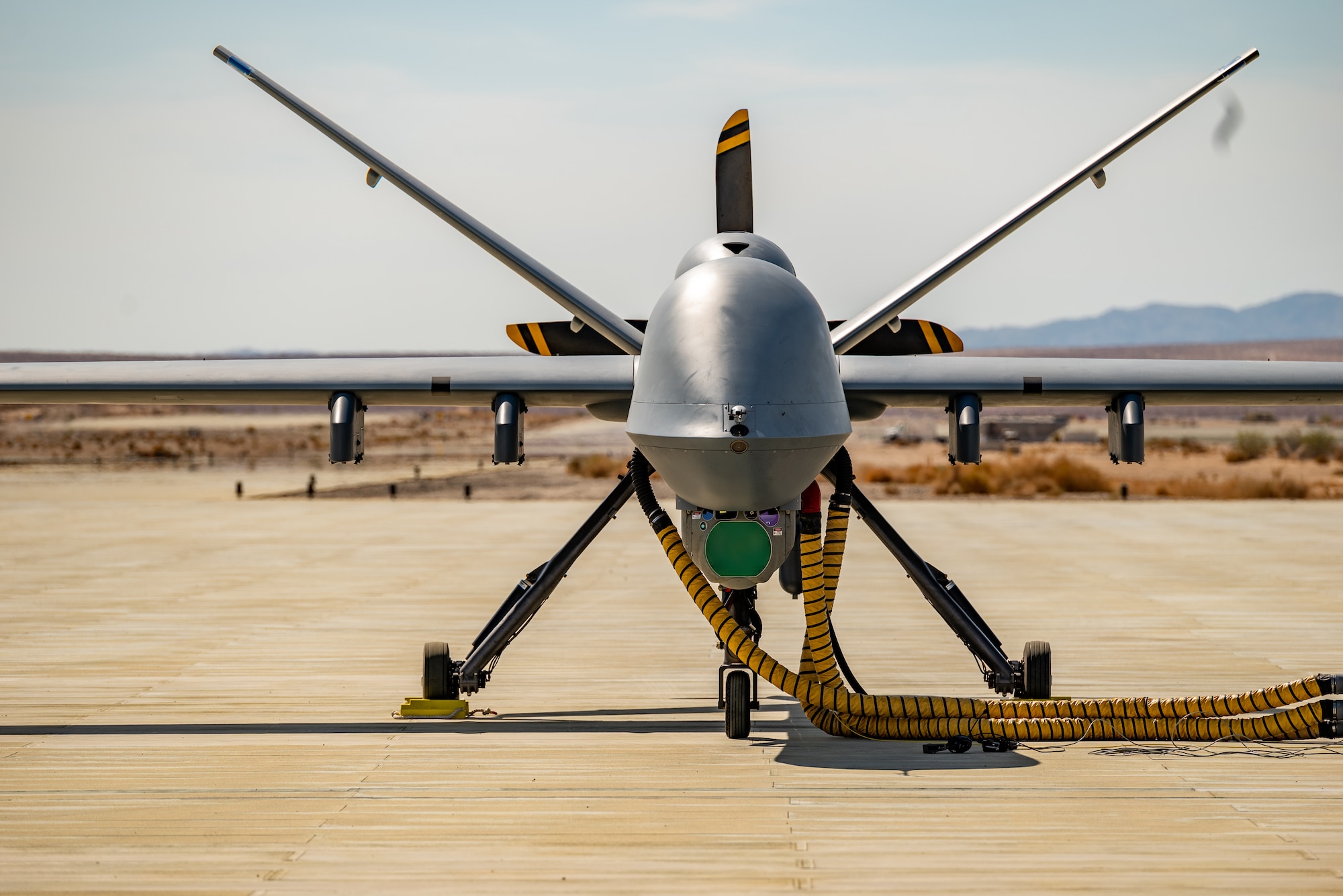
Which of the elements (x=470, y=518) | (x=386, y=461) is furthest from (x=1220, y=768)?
(x=386, y=461)

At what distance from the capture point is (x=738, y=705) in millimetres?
10086

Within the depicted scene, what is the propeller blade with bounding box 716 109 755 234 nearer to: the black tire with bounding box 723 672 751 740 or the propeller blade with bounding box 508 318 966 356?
the propeller blade with bounding box 508 318 966 356

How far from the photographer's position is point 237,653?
1441 cm

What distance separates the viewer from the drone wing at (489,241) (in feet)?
32.6

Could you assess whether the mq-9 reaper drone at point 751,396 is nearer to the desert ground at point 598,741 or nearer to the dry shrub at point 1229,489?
the desert ground at point 598,741

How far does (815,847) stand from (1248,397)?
6.44 m

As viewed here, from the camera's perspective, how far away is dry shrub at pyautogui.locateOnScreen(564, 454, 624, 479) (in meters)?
61.0

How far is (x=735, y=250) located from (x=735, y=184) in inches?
43.7

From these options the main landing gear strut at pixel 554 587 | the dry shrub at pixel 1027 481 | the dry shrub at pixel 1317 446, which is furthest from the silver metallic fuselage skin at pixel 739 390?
the dry shrub at pixel 1317 446

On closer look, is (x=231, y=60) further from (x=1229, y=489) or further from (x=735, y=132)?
(x=1229, y=489)

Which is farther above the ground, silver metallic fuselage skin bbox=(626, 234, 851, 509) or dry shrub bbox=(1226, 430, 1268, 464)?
dry shrub bbox=(1226, 430, 1268, 464)

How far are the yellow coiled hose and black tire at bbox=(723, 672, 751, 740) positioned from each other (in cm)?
49

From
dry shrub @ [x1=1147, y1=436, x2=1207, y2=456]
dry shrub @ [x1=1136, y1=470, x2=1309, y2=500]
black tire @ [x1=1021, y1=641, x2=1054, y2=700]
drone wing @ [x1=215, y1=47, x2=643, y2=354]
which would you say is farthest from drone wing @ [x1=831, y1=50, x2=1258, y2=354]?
dry shrub @ [x1=1147, y1=436, x2=1207, y2=456]

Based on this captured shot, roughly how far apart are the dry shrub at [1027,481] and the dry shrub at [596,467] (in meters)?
16.4
